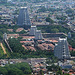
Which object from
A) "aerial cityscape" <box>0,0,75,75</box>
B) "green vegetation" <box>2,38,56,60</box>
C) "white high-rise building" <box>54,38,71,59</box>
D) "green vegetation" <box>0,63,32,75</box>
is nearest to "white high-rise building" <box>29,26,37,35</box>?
"aerial cityscape" <box>0,0,75,75</box>

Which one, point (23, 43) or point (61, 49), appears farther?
point (23, 43)

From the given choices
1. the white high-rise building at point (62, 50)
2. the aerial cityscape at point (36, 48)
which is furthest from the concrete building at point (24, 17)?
the white high-rise building at point (62, 50)

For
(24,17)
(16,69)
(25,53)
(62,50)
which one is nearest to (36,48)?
(25,53)

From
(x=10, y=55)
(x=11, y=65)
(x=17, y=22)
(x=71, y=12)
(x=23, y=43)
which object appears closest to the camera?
(x=11, y=65)

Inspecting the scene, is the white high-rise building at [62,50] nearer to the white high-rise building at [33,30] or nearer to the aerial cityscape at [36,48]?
the aerial cityscape at [36,48]

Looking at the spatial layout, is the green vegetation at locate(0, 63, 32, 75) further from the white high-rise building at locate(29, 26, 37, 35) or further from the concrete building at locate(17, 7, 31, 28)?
the concrete building at locate(17, 7, 31, 28)

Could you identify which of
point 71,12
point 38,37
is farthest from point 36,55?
point 71,12

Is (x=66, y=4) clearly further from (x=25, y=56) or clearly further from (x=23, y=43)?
(x=25, y=56)
